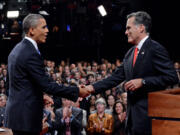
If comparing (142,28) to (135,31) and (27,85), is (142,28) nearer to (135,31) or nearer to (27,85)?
(135,31)

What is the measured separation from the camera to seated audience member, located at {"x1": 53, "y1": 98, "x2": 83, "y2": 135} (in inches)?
234

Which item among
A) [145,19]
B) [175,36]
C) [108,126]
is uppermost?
[145,19]

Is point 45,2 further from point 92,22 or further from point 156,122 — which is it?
point 156,122

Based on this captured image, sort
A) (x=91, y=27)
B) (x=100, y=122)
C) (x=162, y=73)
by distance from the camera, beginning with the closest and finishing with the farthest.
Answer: (x=162, y=73), (x=100, y=122), (x=91, y=27)

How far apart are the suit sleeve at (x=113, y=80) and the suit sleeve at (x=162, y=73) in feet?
2.07

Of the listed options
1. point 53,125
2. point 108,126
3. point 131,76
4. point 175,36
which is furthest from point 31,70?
point 175,36

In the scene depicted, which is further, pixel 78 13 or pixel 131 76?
pixel 78 13

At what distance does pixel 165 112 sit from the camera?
2.25 meters

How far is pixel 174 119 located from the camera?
2.24 meters

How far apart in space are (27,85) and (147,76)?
1.04 metres

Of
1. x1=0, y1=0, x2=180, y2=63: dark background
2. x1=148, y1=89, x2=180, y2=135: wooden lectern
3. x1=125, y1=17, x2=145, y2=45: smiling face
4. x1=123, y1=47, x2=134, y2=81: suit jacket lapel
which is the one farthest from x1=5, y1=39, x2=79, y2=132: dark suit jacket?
x1=0, y1=0, x2=180, y2=63: dark background

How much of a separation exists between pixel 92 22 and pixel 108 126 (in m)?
12.8

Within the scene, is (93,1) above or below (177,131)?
above

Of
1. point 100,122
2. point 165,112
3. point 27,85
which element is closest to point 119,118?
point 100,122
